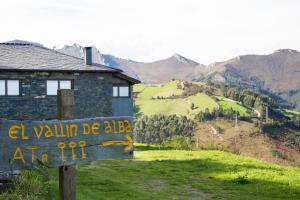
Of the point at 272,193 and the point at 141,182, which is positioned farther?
the point at 141,182

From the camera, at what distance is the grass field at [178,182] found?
44.7ft

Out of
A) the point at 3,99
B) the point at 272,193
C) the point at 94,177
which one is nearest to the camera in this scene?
the point at 272,193

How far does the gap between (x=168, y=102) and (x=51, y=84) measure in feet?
389

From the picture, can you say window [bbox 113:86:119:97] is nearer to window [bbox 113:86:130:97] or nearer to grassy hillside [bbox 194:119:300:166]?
window [bbox 113:86:130:97]

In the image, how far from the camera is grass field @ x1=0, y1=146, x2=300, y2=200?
13617 mm

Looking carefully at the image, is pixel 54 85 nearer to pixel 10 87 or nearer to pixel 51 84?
pixel 51 84

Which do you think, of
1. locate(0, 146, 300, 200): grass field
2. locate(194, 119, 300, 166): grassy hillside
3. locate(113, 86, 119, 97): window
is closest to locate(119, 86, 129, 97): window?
locate(113, 86, 119, 97): window

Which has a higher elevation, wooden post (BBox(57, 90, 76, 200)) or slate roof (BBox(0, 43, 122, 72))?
slate roof (BBox(0, 43, 122, 72))

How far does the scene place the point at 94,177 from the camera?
53.0 feet

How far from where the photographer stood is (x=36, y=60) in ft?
88.9

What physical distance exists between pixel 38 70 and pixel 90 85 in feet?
11.7

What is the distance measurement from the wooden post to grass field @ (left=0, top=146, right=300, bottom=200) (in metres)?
5.06

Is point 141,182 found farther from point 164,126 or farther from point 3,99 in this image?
point 164,126

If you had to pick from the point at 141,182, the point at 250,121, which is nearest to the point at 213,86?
the point at 250,121
